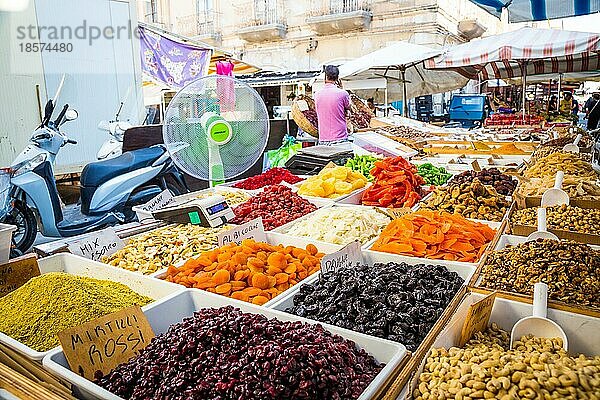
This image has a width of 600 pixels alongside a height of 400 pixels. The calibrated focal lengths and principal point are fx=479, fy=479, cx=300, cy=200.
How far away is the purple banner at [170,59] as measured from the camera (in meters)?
5.74

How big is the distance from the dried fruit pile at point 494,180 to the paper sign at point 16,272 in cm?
211

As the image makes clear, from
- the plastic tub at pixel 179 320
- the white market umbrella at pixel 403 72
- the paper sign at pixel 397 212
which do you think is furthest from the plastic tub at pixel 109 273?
the white market umbrella at pixel 403 72

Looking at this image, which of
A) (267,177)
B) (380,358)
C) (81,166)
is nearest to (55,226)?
(81,166)

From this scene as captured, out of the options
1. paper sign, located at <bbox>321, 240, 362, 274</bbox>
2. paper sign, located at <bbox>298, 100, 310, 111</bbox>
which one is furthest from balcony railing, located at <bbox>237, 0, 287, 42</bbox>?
paper sign, located at <bbox>321, 240, 362, 274</bbox>

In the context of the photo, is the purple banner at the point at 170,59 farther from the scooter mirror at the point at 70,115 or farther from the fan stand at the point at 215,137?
the fan stand at the point at 215,137

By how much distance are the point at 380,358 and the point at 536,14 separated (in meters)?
4.60

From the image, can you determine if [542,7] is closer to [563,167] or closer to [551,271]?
[563,167]

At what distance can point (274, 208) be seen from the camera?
8.68ft

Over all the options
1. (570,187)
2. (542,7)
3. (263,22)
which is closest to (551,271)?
(570,187)

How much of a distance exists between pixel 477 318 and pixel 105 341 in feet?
2.95

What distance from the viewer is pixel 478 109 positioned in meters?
15.1

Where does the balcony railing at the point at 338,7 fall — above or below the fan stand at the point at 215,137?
above

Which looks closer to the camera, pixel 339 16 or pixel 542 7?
pixel 542 7

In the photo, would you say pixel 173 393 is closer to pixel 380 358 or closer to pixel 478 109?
pixel 380 358
